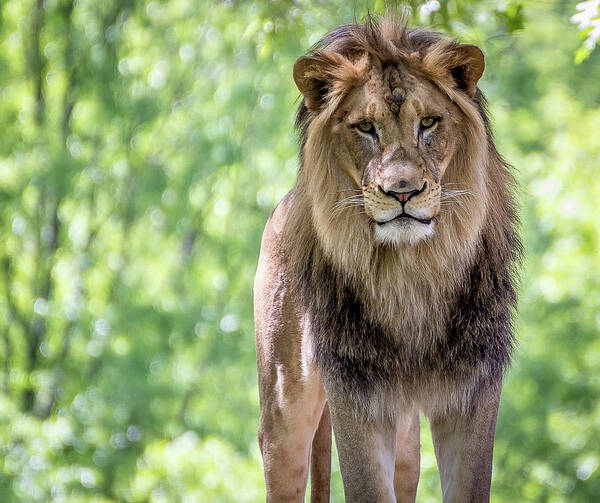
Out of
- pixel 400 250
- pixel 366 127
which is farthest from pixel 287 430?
pixel 366 127

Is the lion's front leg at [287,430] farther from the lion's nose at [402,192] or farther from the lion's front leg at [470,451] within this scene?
→ the lion's nose at [402,192]

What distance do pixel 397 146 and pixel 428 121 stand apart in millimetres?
161

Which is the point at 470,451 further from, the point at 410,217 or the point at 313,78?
the point at 313,78

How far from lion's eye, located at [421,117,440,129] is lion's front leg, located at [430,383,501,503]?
0.89 meters

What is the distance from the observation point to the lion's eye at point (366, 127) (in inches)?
124

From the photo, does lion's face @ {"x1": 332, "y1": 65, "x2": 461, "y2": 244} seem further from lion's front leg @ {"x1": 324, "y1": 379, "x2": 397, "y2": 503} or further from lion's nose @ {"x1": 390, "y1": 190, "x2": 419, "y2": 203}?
lion's front leg @ {"x1": 324, "y1": 379, "x2": 397, "y2": 503}

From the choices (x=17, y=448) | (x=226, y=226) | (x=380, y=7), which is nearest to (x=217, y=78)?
(x=226, y=226)

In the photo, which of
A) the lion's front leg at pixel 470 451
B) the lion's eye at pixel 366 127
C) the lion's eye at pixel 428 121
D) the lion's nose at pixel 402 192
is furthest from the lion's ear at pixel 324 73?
the lion's front leg at pixel 470 451

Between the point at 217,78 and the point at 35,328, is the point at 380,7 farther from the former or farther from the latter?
the point at 35,328

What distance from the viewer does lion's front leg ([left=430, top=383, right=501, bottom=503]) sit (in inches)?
131

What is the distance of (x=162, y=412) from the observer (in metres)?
12.2

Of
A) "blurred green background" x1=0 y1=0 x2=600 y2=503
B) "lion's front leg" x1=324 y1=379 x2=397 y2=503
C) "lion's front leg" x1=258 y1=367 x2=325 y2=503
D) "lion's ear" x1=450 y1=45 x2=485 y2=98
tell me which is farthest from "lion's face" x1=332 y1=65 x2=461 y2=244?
"blurred green background" x1=0 y1=0 x2=600 y2=503

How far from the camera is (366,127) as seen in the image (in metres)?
3.16

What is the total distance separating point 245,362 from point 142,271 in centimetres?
173
